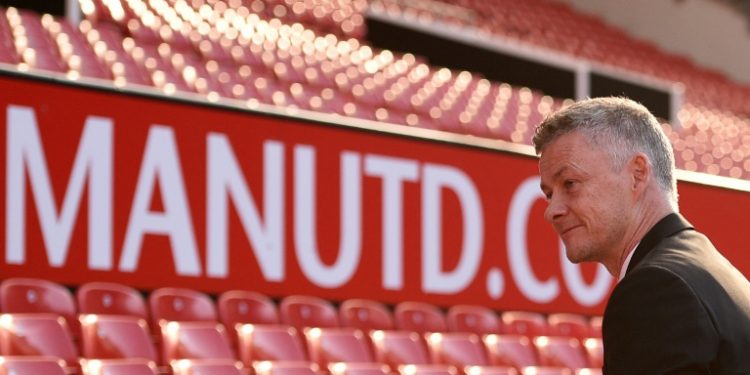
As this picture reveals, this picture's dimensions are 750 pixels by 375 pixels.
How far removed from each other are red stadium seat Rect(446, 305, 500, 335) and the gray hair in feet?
9.78

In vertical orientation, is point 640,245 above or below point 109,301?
below

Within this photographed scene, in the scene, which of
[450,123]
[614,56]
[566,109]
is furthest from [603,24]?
[566,109]

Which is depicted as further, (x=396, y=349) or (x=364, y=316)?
(x=364, y=316)

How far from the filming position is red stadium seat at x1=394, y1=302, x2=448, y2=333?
408 cm

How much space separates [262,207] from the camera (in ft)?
13.1

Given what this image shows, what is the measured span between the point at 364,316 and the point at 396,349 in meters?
0.31

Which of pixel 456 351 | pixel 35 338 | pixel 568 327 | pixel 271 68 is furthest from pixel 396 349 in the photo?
pixel 271 68

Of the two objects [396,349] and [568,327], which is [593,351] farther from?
[396,349]

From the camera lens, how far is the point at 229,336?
3.53 metres

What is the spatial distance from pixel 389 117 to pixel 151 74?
53.7 inches

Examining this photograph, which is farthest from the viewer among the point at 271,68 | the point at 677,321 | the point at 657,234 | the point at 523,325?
the point at 271,68

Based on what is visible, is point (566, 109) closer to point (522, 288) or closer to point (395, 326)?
point (395, 326)

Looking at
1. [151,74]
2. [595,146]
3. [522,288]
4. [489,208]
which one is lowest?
[595,146]

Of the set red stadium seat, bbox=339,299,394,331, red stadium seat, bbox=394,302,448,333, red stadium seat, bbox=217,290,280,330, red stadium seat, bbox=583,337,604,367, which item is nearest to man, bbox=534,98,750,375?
red stadium seat, bbox=217,290,280,330
